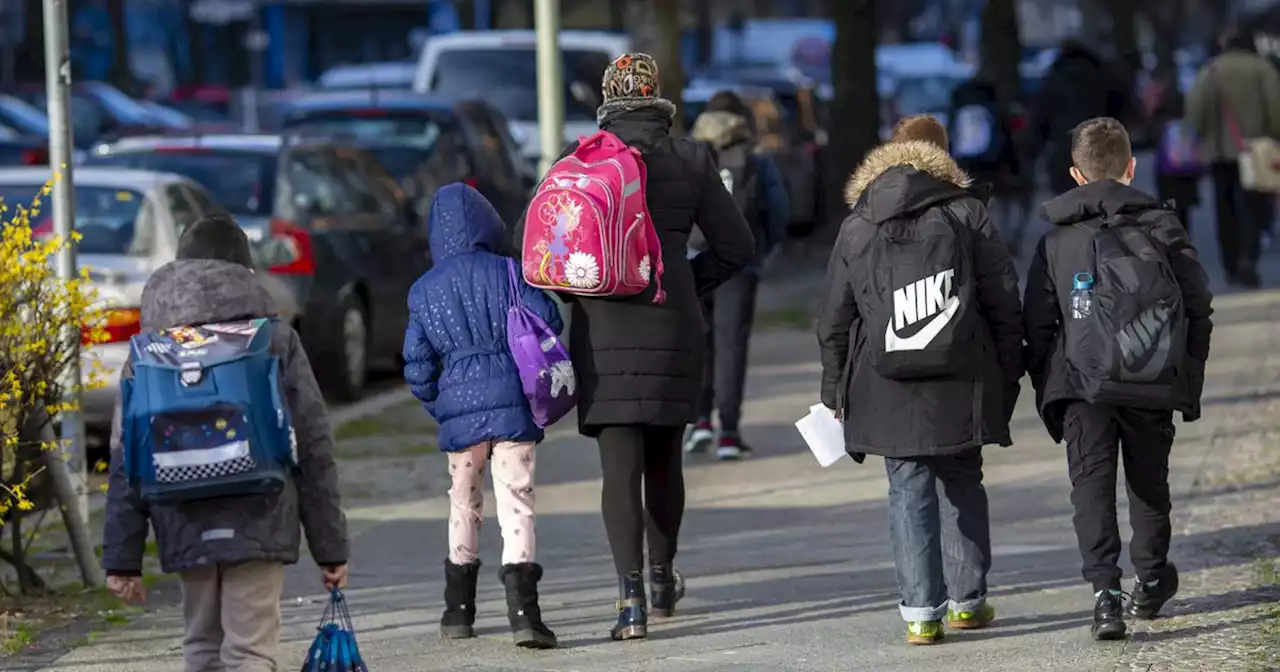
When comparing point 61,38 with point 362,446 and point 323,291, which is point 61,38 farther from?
point 323,291

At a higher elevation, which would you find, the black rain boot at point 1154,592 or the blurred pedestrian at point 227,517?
the blurred pedestrian at point 227,517

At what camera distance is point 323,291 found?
44.0 ft

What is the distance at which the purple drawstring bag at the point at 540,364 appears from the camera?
723 centimetres

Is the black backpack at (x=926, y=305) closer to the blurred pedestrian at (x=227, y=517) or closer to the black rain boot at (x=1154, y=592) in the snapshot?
the black rain boot at (x=1154, y=592)

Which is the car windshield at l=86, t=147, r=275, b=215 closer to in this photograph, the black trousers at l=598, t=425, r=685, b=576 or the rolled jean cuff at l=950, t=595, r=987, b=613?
the black trousers at l=598, t=425, r=685, b=576

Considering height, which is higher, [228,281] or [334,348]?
[228,281]

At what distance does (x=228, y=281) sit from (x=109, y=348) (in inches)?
229

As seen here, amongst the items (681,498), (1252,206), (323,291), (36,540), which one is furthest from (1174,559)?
(1252,206)

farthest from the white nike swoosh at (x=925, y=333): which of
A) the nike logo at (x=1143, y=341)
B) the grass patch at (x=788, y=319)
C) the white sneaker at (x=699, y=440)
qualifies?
the grass patch at (x=788, y=319)

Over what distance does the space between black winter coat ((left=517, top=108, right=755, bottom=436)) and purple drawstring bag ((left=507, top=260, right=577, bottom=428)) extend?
0.40ft

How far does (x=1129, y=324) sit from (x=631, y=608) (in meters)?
1.71

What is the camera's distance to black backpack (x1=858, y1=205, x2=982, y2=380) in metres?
7.04

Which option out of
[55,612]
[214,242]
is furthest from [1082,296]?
[55,612]

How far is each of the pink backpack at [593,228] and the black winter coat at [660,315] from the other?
0.11m
